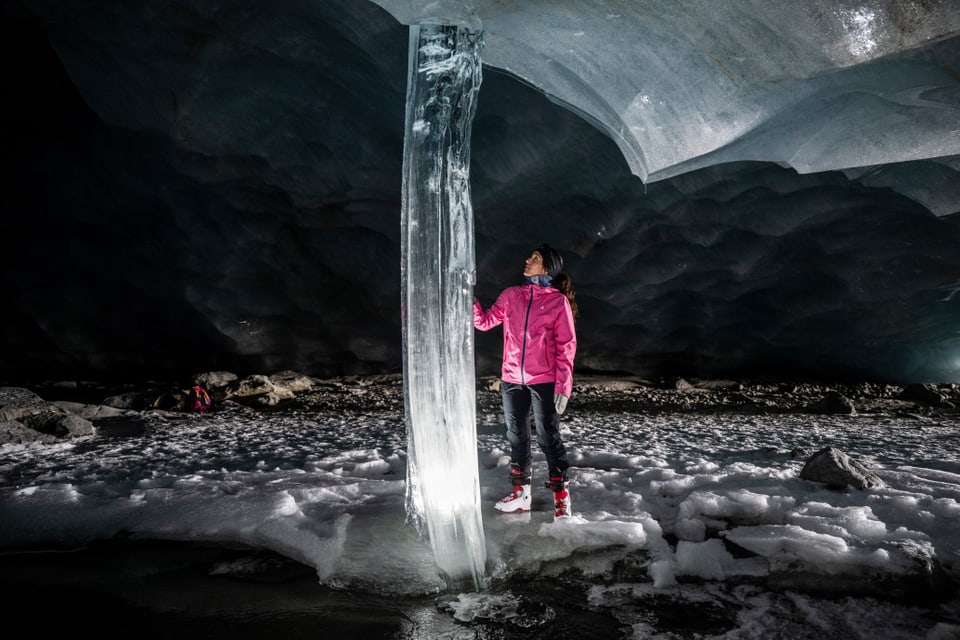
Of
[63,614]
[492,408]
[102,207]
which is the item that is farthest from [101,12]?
[492,408]

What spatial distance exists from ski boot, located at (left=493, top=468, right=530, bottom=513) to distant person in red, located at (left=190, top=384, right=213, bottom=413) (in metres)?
5.85

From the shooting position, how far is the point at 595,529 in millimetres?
2697

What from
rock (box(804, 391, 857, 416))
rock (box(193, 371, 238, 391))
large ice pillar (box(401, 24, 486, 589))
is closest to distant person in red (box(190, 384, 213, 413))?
rock (box(193, 371, 238, 391))

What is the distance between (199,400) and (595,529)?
6551 mm

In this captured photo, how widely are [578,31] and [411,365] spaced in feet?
7.51

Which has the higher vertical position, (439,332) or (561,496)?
(439,332)

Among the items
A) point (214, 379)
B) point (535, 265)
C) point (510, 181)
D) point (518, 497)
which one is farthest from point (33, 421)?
point (510, 181)

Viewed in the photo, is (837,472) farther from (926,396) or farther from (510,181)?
(926,396)

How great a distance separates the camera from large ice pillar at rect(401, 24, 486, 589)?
2502mm

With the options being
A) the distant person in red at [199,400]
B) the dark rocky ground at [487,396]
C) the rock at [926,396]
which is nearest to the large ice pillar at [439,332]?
the dark rocky ground at [487,396]

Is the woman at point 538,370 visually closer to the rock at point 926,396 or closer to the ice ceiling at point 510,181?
the ice ceiling at point 510,181

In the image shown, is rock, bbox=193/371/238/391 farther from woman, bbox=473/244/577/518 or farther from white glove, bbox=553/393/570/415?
white glove, bbox=553/393/570/415

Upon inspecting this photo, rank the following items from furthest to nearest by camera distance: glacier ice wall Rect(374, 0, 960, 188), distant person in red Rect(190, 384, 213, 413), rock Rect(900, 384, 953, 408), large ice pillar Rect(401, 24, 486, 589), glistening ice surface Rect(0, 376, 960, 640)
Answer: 1. rock Rect(900, 384, 953, 408)
2. distant person in red Rect(190, 384, 213, 413)
3. glacier ice wall Rect(374, 0, 960, 188)
4. large ice pillar Rect(401, 24, 486, 589)
5. glistening ice surface Rect(0, 376, 960, 640)

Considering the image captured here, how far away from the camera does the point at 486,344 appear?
30.8 feet
